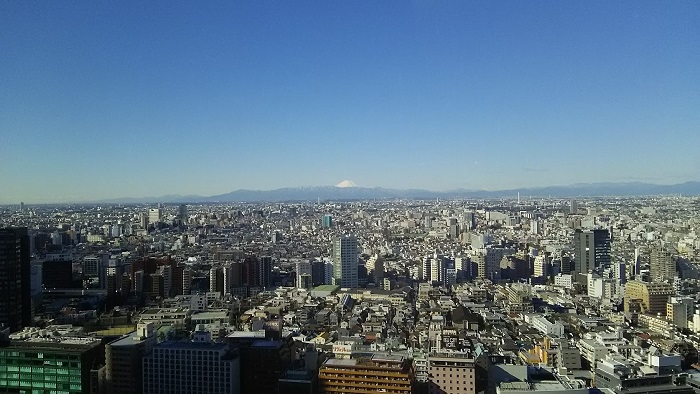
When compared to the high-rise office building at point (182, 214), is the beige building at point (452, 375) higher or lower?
lower

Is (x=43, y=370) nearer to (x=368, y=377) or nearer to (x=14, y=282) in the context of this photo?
(x=368, y=377)

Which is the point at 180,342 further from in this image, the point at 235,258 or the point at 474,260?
the point at 474,260

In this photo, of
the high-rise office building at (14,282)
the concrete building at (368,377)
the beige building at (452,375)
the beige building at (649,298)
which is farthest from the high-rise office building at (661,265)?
the high-rise office building at (14,282)

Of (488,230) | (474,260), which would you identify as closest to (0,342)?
(474,260)

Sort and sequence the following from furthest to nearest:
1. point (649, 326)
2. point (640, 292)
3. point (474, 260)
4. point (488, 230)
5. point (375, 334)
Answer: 1. point (488, 230)
2. point (474, 260)
3. point (640, 292)
4. point (649, 326)
5. point (375, 334)

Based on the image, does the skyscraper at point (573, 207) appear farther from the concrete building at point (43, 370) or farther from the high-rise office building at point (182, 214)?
the concrete building at point (43, 370)

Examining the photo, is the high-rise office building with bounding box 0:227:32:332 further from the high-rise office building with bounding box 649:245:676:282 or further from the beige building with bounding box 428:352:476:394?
the high-rise office building with bounding box 649:245:676:282

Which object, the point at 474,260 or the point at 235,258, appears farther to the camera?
the point at 474,260

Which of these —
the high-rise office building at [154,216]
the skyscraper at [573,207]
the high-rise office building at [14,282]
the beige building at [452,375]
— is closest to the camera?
the beige building at [452,375]

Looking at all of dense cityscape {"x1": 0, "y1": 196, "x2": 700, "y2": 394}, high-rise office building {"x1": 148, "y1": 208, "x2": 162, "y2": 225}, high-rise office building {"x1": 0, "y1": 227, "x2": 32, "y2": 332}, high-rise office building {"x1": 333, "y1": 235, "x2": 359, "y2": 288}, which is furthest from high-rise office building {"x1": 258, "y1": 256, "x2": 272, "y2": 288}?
high-rise office building {"x1": 0, "y1": 227, "x2": 32, "y2": 332}
